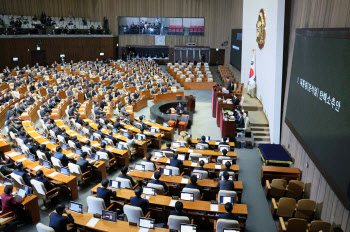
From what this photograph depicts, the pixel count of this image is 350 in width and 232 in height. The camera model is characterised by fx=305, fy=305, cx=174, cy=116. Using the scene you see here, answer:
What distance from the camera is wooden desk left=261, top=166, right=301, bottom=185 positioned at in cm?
981

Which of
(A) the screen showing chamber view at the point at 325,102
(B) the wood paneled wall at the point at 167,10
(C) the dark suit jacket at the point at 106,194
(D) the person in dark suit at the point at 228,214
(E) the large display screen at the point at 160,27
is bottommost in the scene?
(C) the dark suit jacket at the point at 106,194

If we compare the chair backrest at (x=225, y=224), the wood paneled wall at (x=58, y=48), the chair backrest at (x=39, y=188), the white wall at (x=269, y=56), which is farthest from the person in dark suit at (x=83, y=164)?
the wood paneled wall at (x=58, y=48)

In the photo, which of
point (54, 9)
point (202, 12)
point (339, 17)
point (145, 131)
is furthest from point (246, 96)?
point (54, 9)

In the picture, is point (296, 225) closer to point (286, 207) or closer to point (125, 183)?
point (286, 207)

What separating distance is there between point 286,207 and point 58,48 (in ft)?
103

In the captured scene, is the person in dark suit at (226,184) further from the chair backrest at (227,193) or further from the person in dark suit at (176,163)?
the person in dark suit at (176,163)

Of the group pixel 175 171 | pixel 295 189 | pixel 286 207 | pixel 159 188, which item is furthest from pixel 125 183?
pixel 295 189

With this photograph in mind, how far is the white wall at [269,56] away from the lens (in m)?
12.0

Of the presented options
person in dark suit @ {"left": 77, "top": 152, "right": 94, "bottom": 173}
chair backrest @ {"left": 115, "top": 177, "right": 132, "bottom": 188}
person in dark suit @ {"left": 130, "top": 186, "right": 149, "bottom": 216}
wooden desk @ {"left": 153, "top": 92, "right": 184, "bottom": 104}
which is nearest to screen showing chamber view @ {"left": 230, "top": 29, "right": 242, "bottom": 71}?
wooden desk @ {"left": 153, "top": 92, "right": 184, "bottom": 104}

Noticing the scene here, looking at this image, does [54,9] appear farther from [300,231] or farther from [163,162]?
[300,231]

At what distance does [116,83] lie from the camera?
24.0m

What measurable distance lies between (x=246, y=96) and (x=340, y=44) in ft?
43.5

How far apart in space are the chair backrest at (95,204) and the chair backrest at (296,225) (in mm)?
4316

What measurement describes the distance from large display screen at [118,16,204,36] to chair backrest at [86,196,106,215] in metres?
35.1
